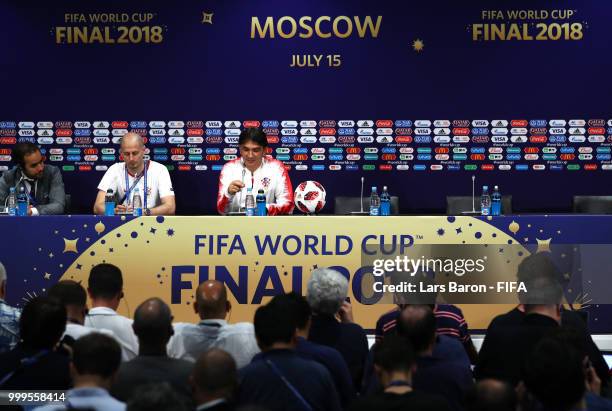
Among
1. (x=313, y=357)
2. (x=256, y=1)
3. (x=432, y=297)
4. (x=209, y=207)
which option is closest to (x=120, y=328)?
(x=313, y=357)

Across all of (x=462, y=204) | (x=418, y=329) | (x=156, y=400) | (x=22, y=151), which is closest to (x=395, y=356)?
(x=418, y=329)

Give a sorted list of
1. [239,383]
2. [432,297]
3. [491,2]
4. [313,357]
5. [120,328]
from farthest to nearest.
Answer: [491,2] < [432,297] < [120,328] < [313,357] < [239,383]

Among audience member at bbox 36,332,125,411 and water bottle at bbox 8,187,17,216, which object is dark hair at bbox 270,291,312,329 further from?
water bottle at bbox 8,187,17,216

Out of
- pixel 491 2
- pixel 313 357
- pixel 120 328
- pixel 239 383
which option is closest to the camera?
pixel 239 383

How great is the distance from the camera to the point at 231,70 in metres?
8.04

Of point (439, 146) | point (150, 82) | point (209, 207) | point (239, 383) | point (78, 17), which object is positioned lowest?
point (239, 383)

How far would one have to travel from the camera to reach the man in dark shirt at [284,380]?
319 cm

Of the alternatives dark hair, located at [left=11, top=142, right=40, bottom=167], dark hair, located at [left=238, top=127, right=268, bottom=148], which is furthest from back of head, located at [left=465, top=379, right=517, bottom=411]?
dark hair, located at [left=11, top=142, right=40, bottom=167]

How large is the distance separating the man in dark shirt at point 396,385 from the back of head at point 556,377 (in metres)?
0.29

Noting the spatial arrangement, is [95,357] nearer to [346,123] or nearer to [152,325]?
[152,325]

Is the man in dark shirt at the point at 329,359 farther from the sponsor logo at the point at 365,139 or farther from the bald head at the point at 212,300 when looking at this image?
the sponsor logo at the point at 365,139

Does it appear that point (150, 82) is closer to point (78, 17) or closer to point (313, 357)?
point (78, 17)

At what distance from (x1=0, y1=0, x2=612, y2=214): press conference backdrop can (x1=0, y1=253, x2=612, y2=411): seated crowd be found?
3.63m

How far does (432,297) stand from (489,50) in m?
3.76
